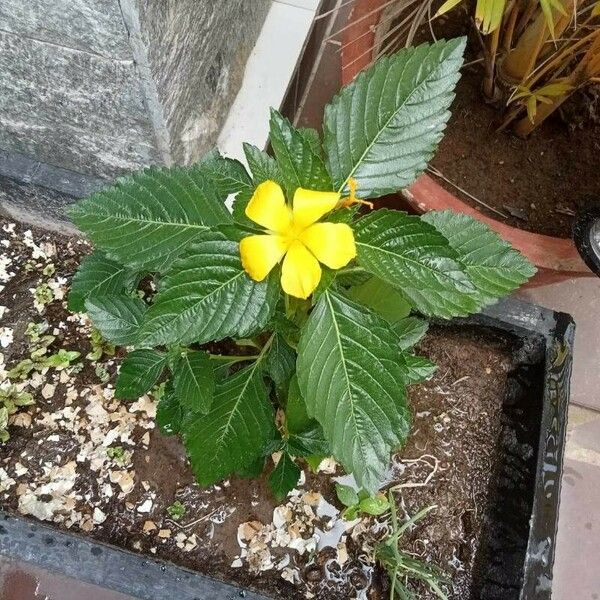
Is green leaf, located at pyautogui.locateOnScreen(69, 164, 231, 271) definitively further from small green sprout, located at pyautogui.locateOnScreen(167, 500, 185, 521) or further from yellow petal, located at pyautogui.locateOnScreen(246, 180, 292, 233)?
small green sprout, located at pyautogui.locateOnScreen(167, 500, 185, 521)

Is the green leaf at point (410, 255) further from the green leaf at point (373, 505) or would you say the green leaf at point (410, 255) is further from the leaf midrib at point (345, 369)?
the green leaf at point (373, 505)

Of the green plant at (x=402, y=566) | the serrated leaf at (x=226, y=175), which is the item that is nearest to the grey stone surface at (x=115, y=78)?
the serrated leaf at (x=226, y=175)

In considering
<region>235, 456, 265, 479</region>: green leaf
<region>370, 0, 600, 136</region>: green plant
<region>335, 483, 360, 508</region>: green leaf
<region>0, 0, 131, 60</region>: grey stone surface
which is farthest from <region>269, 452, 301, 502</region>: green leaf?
<region>370, 0, 600, 136</region>: green plant

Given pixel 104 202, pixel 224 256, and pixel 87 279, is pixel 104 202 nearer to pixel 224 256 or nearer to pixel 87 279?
pixel 224 256

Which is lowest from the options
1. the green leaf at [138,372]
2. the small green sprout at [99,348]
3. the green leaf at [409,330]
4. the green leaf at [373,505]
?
the small green sprout at [99,348]

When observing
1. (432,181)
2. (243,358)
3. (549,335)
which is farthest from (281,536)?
(432,181)

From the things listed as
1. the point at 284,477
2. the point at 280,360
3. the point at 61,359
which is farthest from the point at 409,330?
the point at 61,359

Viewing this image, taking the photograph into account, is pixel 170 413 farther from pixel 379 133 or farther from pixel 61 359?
pixel 379 133
